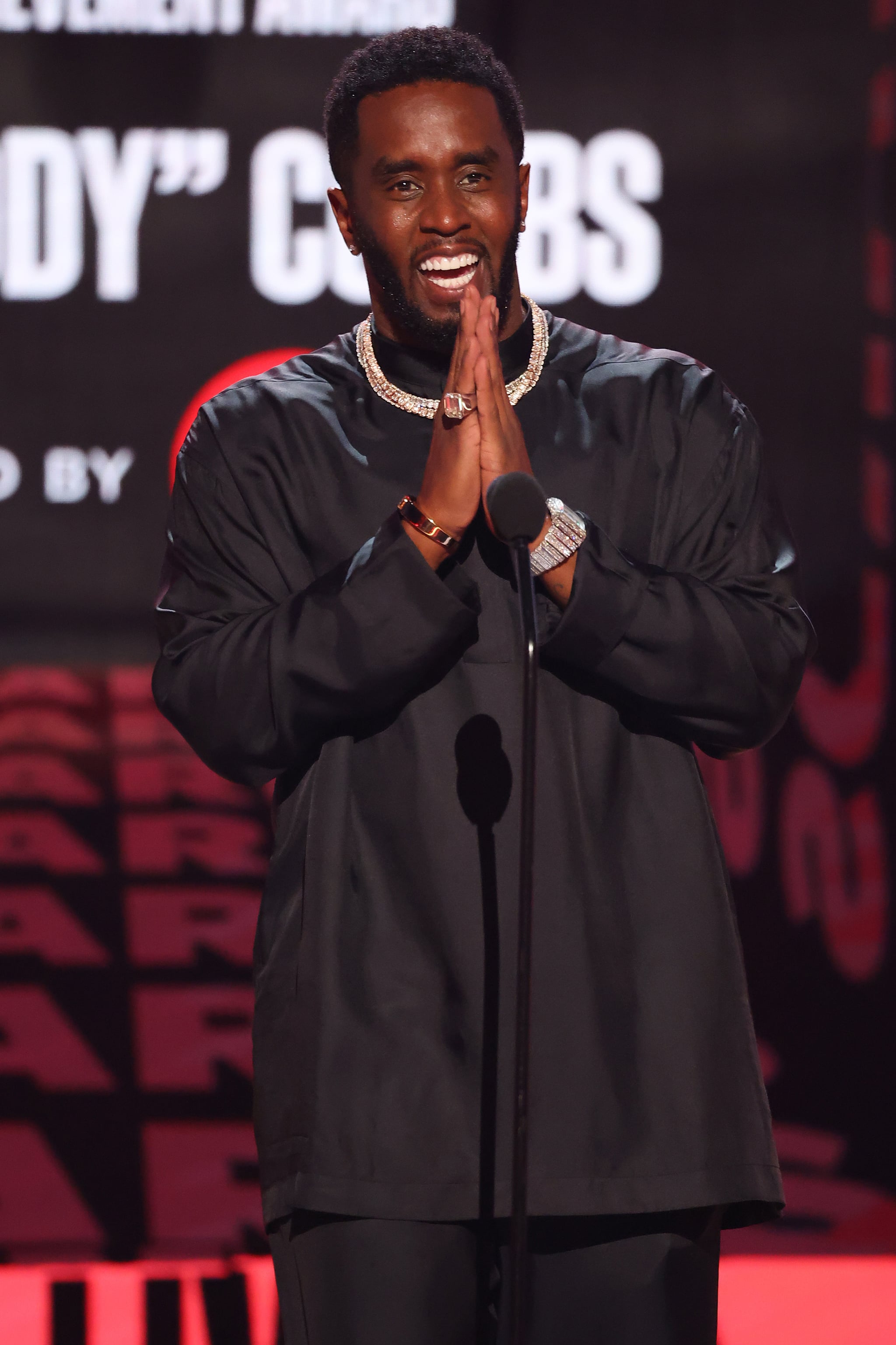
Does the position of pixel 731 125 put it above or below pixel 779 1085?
above

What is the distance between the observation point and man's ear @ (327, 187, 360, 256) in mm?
1434

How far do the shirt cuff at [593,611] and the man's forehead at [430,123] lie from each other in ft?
1.23

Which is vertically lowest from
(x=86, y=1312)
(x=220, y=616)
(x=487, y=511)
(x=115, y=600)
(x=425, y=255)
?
(x=86, y=1312)

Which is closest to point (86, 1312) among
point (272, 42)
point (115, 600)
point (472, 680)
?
point (115, 600)

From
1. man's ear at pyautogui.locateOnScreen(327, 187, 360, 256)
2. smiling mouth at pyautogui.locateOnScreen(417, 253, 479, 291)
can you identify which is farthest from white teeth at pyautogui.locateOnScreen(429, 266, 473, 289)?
man's ear at pyautogui.locateOnScreen(327, 187, 360, 256)

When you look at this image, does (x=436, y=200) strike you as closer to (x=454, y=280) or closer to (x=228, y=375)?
(x=454, y=280)

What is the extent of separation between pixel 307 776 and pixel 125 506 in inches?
76.0

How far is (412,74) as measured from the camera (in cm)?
137

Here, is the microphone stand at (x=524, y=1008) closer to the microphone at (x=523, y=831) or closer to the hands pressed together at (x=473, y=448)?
the microphone at (x=523, y=831)

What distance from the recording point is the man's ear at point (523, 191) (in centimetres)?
139

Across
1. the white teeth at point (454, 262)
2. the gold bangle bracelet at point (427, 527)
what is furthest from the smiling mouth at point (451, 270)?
the gold bangle bracelet at point (427, 527)

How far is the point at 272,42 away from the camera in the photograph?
3.11 meters

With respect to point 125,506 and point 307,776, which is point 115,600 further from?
point 307,776

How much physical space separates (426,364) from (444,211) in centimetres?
13
